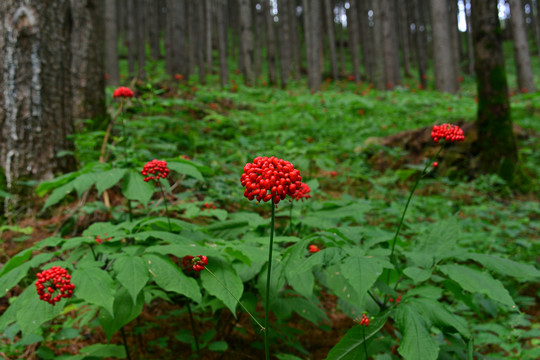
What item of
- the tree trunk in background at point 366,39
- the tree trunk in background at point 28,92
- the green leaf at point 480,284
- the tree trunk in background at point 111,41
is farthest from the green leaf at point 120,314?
the tree trunk in background at point 366,39

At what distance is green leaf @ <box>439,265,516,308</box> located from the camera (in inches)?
49.8

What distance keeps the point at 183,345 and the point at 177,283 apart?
1.08 m

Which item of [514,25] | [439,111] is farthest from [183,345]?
[514,25]

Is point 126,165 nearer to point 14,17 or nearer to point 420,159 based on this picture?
point 14,17

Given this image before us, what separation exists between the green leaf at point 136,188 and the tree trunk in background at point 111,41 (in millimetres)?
10558

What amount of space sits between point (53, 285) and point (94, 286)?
0.14 m

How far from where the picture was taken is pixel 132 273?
51.2 inches

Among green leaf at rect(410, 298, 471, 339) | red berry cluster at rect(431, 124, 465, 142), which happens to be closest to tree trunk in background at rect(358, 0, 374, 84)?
red berry cluster at rect(431, 124, 465, 142)

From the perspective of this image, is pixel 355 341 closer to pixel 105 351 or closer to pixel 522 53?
pixel 105 351

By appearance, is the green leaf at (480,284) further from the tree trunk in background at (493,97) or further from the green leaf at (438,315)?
the tree trunk in background at (493,97)

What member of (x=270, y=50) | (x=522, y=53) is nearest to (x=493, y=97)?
(x=522, y=53)

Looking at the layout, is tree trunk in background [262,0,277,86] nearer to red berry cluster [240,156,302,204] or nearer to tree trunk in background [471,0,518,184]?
tree trunk in background [471,0,518,184]

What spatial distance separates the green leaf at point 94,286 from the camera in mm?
1254

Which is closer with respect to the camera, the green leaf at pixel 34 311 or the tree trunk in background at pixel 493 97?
the green leaf at pixel 34 311
